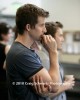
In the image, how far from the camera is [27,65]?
3.96 ft

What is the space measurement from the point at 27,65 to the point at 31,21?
26 centimetres

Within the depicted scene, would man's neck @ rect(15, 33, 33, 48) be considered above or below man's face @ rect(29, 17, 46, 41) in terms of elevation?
below

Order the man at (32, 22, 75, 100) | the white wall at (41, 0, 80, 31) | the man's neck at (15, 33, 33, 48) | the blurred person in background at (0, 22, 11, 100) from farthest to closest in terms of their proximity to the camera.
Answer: the white wall at (41, 0, 80, 31), the blurred person in background at (0, 22, 11, 100), the man at (32, 22, 75, 100), the man's neck at (15, 33, 33, 48)

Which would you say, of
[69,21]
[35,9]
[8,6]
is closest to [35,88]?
[35,9]

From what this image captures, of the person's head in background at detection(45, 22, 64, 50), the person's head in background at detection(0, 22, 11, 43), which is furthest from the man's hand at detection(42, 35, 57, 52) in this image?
the person's head in background at detection(0, 22, 11, 43)

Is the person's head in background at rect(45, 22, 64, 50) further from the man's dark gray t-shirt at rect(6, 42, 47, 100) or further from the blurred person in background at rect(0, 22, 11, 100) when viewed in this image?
the blurred person in background at rect(0, 22, 11, 100)

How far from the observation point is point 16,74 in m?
1.25

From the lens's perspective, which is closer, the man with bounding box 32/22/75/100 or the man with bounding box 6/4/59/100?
the man with bounding box 6/4/59/100

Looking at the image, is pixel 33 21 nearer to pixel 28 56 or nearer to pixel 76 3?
pixel 28 56

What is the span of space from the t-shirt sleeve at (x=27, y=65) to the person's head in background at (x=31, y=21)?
14cm

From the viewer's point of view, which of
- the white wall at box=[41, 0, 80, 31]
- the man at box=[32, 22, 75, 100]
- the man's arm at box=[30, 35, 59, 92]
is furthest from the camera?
the white wall at box=[41, 0, 80, 31]

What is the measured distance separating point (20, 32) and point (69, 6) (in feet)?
11.6

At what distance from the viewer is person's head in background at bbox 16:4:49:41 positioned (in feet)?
4.25

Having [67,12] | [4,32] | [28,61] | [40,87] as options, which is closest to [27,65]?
[28,61]
